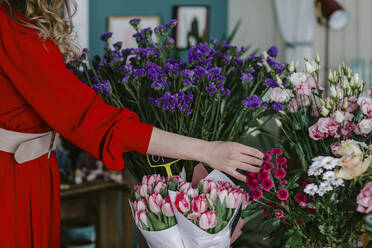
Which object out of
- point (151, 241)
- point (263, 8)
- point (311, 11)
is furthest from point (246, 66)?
point (263, 8)

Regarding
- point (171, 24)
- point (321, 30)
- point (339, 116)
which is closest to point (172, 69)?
point (171, 24)

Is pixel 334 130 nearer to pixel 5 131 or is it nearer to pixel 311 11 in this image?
pixel 5 131

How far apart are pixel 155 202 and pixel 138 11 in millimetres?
3407

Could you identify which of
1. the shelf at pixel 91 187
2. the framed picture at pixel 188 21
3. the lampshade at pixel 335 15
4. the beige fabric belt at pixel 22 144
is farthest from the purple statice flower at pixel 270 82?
the framed picture at pixel 188 21

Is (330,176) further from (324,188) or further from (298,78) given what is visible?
(298,78)

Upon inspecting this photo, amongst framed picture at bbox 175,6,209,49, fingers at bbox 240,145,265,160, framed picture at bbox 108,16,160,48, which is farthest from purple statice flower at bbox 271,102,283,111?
framed picture at bbox 175,6,209,49

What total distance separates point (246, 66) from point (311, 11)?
3.34 metres

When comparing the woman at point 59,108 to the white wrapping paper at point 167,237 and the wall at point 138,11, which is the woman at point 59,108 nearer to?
the white wrapping paper at point 167,237

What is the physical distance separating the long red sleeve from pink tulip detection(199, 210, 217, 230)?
19 cm

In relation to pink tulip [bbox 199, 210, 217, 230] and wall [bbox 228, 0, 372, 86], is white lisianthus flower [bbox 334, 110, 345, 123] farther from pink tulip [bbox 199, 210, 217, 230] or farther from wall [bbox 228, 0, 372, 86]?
wall [bbox 228, 0, 372, 86]

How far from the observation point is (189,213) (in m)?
0.75

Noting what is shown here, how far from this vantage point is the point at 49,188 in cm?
107

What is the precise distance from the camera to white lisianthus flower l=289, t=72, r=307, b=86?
0.86m

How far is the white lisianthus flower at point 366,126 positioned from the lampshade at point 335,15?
9.55ft
